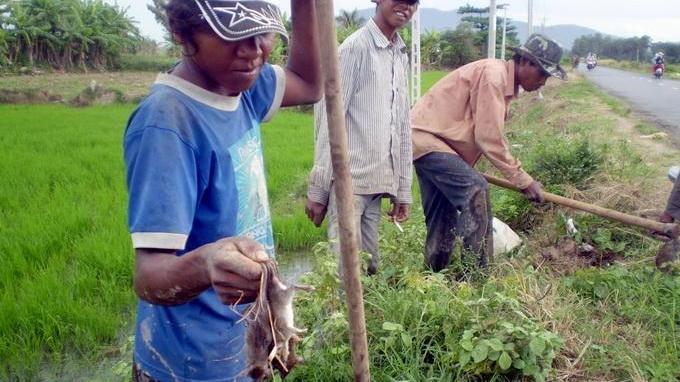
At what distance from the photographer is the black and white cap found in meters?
1.10

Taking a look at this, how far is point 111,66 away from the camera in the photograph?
2206 cm

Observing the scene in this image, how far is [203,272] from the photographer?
0.91 meters

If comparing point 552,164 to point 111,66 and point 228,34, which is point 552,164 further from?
point 111,66

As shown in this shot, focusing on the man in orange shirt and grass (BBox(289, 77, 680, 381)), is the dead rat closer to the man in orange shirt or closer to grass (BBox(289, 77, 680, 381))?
grass (BBox(289, 77, 680, 381))

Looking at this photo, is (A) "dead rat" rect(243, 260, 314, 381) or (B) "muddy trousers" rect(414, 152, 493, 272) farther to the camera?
(B) "muddy trousers" rect(414, 152, 493, 272)

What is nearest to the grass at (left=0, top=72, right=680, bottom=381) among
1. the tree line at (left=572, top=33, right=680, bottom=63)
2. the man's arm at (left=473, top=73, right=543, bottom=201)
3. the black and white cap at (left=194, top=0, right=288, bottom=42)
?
the man's arm at (left=473, top=73, right=543, bottom=201)

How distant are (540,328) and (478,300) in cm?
26

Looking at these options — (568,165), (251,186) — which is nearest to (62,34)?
(568,165)

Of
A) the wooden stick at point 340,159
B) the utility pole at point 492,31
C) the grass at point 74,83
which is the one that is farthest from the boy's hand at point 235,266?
the grass at point 74,83

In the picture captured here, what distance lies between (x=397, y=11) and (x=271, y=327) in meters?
2.13

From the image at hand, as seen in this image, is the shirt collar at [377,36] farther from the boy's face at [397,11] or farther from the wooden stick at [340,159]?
the wooden stick at [340,159]

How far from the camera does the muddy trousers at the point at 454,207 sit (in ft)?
10.6

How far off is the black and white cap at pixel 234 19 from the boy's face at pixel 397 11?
5.75 ft

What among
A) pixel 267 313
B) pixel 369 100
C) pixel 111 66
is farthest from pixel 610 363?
pixel 111 66
